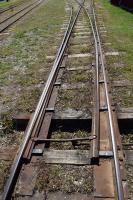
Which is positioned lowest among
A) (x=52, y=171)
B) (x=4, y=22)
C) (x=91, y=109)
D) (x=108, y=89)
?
(x=52, y=171)

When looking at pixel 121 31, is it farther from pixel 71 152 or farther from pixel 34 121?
pixel 71 152

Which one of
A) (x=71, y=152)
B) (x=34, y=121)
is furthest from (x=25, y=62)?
(x=71, y=152)

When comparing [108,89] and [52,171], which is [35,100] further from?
[52,171]

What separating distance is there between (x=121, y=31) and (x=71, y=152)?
9.81 metres

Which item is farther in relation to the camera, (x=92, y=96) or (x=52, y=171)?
(x=92, y=96)

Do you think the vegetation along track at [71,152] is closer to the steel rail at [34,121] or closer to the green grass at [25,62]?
the steel rail at [34,121]

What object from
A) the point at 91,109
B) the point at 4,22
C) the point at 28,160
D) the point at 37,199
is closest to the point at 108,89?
the point at 91,109

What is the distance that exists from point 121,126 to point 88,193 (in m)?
2.02

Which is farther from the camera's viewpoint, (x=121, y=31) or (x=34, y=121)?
(x=121, y=31)

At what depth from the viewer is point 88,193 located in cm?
433

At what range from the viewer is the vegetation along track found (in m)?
4.39

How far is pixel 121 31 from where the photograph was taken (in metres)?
13.9

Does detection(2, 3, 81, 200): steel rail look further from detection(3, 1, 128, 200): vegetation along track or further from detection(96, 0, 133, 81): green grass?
detection(96, 0, 133, 81): green grass

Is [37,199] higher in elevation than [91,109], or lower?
lower
